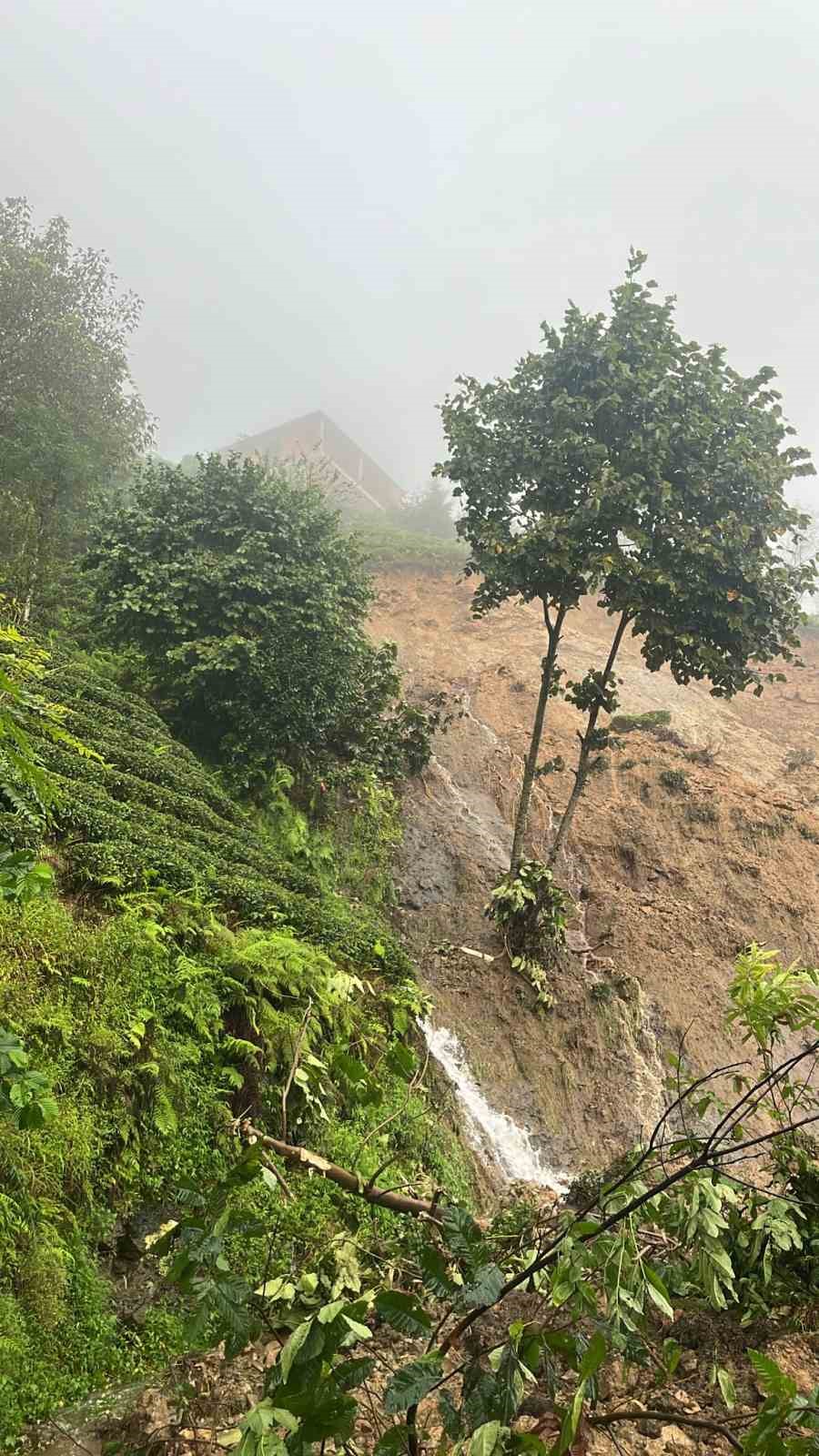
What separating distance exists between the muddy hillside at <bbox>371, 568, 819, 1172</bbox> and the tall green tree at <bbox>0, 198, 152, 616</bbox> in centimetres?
902

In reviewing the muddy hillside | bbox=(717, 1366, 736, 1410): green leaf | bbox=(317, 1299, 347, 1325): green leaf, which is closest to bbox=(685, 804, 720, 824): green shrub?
the muddy hillside

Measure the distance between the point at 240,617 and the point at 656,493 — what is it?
6174 mm

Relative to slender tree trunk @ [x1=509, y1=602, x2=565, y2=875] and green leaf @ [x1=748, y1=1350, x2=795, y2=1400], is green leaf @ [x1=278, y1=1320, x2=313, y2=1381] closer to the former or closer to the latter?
green leaf @ [x1=748, y1=1350, x2=795, y2=1400]

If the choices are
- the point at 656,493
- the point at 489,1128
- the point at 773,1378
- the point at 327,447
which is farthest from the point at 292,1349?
the point at 327,447

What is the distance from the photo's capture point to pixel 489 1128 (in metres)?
8.09

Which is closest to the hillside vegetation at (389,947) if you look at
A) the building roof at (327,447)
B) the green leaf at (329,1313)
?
the green leaf at (329,1313)

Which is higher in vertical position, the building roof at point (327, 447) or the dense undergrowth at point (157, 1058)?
the building roof at point (327, 447)

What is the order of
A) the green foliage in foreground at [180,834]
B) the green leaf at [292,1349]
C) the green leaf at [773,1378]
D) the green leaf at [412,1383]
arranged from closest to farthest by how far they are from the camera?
1. the green leaf at [773,1378]
2. the green leaf at [412,1383]
3. the green leaf at [292,1349]
4. the green foliage in foreground at [180,834]

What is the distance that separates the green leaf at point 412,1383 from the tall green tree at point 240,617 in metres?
9.59

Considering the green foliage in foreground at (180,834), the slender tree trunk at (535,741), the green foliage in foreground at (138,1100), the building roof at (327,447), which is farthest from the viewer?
the building roof at (327,447)

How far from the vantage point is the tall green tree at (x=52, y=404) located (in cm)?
1488

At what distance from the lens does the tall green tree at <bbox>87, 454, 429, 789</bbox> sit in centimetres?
1111

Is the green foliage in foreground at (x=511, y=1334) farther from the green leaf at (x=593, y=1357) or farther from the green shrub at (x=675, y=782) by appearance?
the green shrub at (x=675, y=782)

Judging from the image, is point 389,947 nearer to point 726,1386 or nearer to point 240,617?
point 726,1386
